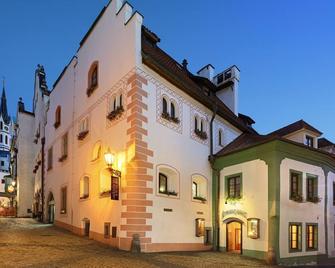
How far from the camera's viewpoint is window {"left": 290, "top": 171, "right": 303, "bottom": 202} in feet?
62.8

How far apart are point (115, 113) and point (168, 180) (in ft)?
14.2

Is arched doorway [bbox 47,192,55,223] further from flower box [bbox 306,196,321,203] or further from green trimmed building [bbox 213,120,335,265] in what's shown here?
flower box [bbox 306,196,321,203]

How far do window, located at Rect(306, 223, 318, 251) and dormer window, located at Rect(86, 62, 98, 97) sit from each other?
45.5ft

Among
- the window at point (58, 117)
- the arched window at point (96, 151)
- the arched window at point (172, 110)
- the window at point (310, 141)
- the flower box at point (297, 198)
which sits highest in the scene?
the window at point (58, 117)

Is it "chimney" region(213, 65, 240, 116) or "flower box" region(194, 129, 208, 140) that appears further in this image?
"chimney" region(213, 65, 240, 116)

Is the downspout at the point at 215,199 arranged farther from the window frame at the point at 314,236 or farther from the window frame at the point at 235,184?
the window frame at the point at 314,236

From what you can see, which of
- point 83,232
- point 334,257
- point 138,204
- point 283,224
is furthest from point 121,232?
point 334,257

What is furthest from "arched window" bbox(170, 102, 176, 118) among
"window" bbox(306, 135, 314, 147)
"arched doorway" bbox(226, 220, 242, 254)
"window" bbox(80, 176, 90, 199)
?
"window" bbox(306, 135, 314, 147)

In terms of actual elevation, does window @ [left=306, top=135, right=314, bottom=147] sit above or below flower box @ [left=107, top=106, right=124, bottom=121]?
below

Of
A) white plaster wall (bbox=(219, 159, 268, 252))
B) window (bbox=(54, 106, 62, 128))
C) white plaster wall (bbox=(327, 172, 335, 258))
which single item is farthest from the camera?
window (bbox=(54, 106, 62, 128))

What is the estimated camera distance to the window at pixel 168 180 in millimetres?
18406

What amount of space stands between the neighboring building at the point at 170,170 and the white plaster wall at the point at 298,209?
5cm

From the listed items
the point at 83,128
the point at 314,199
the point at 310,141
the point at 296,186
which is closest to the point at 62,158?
the point at 83,128

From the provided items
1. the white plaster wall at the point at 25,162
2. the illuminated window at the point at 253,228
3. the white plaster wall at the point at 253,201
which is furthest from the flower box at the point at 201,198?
the white plaster wall at the point at 25,162
